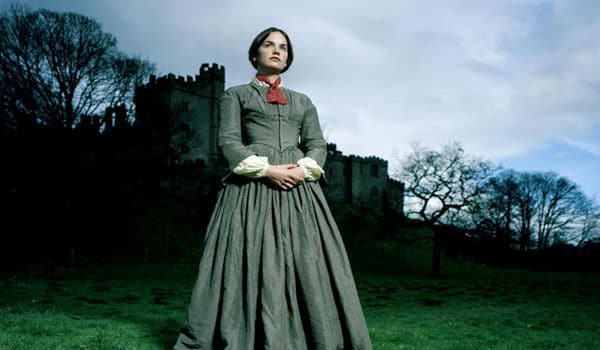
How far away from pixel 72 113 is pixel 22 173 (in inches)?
195

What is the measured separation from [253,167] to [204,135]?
48275 millimetres

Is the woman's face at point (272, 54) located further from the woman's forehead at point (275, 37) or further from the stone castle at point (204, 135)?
the stone castle at point (204, 135)

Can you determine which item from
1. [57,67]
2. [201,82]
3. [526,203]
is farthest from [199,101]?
[526,203]

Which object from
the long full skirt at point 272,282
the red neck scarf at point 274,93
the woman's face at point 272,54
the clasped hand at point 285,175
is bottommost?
the long full skirt at point 272,282

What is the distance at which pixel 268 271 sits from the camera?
371cm

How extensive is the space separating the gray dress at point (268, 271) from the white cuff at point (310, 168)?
0.08 m

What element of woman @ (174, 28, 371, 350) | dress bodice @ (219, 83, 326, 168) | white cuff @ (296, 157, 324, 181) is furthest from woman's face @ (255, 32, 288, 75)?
white cuff @ (296, 157, 324, 181)

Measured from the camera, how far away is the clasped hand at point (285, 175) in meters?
3.87

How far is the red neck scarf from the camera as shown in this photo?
427 centimetres

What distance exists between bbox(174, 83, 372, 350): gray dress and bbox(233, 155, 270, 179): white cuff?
2.3 inches

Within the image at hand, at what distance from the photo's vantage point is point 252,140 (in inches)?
166

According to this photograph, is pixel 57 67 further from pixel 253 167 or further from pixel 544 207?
pixel 544 207

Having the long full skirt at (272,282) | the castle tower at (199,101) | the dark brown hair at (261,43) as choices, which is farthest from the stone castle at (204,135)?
the long full skirt at (272,282)

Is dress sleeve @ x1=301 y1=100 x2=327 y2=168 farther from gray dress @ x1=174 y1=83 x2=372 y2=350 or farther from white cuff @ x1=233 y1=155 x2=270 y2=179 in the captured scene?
white cuff @ x1=233 y1=155 x2=270 y2=179
